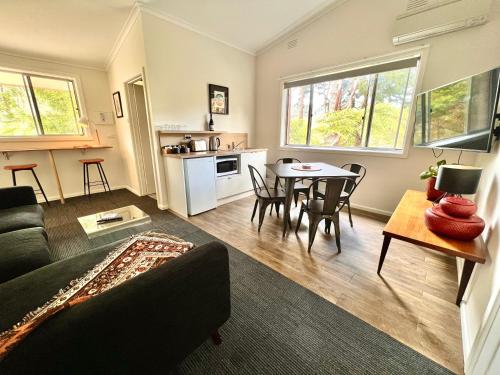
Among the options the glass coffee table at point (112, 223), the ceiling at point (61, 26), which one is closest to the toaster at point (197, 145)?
the glass coffee table at point (112, 223)

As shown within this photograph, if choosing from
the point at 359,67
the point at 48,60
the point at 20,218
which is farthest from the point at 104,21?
the point at 359,67

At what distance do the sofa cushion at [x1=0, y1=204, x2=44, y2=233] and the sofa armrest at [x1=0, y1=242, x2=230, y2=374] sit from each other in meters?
1.79

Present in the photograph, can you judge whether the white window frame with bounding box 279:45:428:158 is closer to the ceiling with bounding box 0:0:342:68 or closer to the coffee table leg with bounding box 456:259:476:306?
the ceiling with bounding box 0:0:342:68

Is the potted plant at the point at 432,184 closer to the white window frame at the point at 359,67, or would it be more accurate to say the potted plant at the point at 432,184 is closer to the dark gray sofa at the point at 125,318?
the white window frame at the point at 359,67

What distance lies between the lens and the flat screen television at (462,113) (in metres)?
1.49

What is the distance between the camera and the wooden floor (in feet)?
4.42

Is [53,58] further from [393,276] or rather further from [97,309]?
[393,276]

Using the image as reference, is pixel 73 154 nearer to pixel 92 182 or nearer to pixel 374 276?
pixel 92 182

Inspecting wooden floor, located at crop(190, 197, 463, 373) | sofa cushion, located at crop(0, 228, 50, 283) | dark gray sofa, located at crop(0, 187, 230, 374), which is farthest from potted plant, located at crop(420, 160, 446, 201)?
sofa cushion, located at crop(0, 228, 50, 283)

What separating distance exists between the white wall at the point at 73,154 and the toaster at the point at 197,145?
6.95 ft

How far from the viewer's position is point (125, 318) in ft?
2.28

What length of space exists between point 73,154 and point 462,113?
5713mm

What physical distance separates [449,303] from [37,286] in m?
2.78

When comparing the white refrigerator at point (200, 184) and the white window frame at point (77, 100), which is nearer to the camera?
the white refrigerator at point (200, 184)
